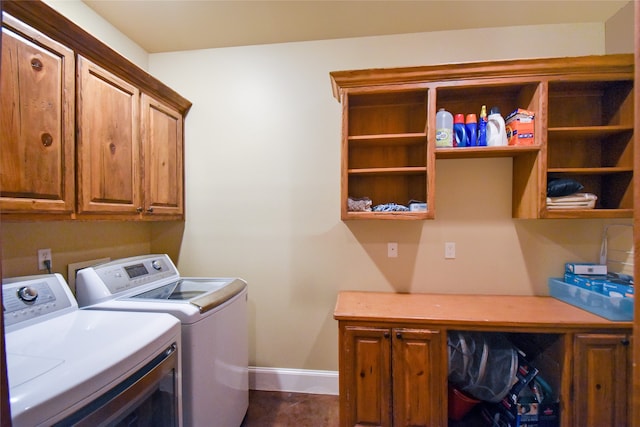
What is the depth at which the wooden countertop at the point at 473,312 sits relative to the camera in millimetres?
1496

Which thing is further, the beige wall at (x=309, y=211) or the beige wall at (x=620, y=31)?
the beige wall at (x=309, y=211)

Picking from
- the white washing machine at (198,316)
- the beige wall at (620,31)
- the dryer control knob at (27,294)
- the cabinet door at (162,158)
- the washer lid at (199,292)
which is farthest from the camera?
the cabinet door at (162,158)

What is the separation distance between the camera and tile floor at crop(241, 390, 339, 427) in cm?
183

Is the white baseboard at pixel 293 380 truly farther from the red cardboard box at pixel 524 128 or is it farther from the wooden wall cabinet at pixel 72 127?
the red cardboard box at pixel 524 128

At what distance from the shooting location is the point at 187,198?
2242 millimetres

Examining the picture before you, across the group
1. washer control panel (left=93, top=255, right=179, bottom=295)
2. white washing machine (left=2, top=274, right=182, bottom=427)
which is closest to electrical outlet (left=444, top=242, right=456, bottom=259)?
white washing machine (left=2, top=274, right=182, bottom=427)

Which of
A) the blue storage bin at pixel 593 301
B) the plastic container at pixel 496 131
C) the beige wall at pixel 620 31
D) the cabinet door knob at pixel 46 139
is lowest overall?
the blue storage bin at pixel 593 301

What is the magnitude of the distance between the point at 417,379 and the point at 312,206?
130cm

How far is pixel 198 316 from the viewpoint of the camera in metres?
1.35

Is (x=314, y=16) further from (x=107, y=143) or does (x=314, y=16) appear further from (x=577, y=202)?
(x=577, y=202)

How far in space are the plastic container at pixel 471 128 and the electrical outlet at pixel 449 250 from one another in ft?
2.36

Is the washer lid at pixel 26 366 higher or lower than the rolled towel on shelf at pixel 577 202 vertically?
lower

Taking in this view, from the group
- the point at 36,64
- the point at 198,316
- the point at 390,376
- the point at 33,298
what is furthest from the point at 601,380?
the point at 36,64

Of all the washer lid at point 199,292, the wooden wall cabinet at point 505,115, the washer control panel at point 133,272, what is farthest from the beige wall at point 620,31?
the washer control panel at point 133,272
